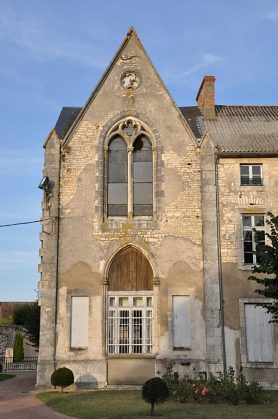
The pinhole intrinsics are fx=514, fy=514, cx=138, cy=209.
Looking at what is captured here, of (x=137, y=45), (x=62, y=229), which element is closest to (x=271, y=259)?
(x=62, y=229)

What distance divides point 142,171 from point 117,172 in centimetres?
109

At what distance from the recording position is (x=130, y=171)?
72.9ft

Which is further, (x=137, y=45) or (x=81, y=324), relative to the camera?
(x=137, y=45)

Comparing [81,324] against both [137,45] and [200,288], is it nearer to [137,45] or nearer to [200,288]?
[200,288]

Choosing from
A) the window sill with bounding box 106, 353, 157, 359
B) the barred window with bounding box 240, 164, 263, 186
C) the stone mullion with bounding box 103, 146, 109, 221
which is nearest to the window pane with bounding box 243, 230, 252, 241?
the barred window with bounding box 240, 164, 263, 186

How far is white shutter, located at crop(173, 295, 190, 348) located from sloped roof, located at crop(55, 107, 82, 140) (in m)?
8.82

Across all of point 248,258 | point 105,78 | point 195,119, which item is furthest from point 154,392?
point 195,119

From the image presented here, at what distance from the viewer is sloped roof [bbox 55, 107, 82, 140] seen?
23370mm

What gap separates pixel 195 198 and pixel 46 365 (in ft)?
29.7

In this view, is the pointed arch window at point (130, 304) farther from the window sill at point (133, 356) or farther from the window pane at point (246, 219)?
the window pane at point (246, 219)

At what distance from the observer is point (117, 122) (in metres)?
22.8

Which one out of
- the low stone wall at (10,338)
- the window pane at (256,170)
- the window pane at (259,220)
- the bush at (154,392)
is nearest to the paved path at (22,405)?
the bush at (154,392)

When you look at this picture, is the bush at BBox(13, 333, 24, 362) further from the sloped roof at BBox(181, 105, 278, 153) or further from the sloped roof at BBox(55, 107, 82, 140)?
the sloped roof at BBox(181, 105, 278, 153)

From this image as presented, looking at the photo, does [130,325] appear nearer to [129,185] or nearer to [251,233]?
[129,185]
